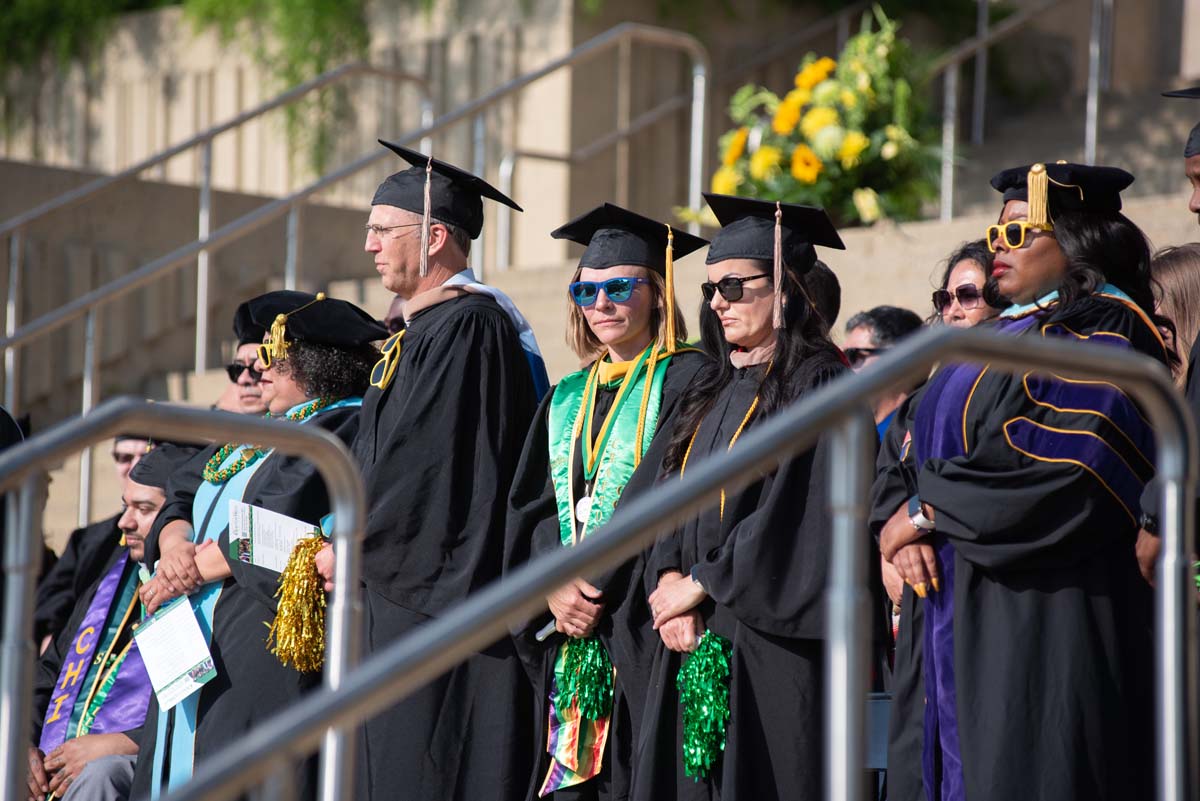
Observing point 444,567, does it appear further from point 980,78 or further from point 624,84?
point 980,78

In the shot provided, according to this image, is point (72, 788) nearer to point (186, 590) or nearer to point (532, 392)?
point (186, 590)

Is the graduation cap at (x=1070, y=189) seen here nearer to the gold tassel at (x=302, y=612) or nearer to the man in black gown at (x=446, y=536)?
the man in black gown at (x=446, y=536)

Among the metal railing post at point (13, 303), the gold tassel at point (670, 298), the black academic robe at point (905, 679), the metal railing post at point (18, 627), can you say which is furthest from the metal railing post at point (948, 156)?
the metal railing post at point (18, 627)

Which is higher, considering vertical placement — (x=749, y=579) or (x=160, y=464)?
(x=160, y=464)

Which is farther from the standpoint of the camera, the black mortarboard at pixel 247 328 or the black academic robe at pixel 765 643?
the black mortarboard at pixel 247 328

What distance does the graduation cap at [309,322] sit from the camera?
18.9 ft

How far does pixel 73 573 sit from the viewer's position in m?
6.88

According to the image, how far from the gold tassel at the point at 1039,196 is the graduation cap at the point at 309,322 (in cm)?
241

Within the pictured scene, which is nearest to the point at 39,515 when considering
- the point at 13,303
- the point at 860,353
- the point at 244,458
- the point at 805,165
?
the point at 244,458

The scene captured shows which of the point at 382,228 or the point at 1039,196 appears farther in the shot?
the point at 382,228

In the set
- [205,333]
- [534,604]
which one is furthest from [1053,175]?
[205,333]

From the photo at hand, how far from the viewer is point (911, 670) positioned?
14.3 ft

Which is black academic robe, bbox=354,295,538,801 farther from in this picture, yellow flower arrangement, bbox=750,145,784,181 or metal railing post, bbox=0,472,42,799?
yellow flower arrangement, bbox=750,145,784,181

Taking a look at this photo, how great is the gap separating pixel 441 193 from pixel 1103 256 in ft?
7.48
